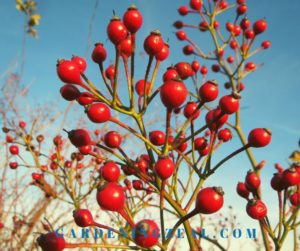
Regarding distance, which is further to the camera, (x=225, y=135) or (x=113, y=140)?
(x=225, y=135)

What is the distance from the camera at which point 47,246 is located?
1355mm

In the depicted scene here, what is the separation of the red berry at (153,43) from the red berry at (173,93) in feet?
0.80

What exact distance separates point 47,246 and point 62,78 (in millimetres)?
709

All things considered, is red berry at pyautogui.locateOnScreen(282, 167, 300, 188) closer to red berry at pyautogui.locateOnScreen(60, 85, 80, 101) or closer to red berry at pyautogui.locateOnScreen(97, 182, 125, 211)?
red berry at pyautogui.locateOnScreen(97, 182, 125, 211)

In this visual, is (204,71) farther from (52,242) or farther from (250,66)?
(52,242)

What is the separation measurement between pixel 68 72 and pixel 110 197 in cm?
60

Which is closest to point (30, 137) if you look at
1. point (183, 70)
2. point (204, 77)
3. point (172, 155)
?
point (204, 77)

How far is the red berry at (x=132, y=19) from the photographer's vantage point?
158 centimetres

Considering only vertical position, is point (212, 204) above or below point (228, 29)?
below

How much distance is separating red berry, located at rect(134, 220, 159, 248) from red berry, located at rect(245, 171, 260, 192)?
873 mm

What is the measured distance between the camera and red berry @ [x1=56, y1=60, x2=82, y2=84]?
60.6 inches

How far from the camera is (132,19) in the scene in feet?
5.18

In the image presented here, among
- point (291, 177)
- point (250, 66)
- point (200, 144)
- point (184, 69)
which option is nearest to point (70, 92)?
point (184, 69)

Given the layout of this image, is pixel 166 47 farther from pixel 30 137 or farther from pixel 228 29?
pixel 228 29
